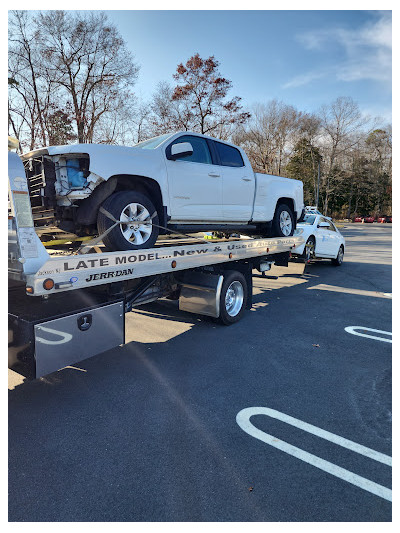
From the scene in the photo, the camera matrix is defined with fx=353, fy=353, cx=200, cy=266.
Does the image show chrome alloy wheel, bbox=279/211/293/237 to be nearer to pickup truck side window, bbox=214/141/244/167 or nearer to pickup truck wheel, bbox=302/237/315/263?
pickup truck side window, bbox=214/141/244/167

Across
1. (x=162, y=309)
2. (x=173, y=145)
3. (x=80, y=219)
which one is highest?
(x=173, y=145)

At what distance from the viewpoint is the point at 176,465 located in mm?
2684

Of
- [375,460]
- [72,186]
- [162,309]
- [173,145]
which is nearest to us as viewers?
[375,460]

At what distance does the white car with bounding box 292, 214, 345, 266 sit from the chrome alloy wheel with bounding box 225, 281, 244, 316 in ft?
13.9

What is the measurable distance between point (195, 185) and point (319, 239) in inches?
304

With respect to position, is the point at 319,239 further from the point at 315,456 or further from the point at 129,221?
the point at 315,456

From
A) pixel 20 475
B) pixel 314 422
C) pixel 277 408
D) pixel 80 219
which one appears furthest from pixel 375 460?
pixel 80 219

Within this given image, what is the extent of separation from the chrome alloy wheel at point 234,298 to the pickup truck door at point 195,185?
1.31 m

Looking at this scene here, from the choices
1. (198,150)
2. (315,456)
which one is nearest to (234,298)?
(198,150)

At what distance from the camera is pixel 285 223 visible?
796cm

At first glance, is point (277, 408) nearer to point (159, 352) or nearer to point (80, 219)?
point (159, 352)

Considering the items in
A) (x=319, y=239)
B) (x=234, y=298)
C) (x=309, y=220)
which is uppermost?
(x=309, y=220)

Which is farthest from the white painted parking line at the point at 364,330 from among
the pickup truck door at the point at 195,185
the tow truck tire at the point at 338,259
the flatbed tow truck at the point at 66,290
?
the tow truck tire at the point at 338,259

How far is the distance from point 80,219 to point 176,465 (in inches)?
107
